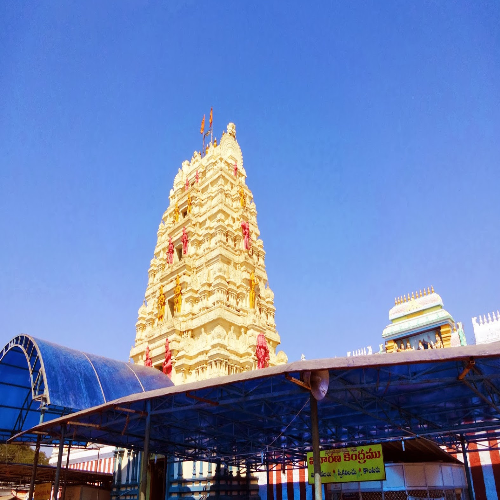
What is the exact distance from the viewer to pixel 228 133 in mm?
50281

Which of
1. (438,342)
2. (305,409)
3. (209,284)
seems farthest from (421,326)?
(305,409)

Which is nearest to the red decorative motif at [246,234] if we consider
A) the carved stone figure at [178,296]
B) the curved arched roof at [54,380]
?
the carved stone figure at [178,296]

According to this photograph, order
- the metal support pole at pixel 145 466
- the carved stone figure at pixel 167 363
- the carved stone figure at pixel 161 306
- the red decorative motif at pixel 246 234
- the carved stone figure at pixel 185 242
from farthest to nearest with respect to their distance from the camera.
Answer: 1. the red decorative motif at pixel 246 234
2. the carved stone figure at pixel 185 242
3. the carved stone figure at pixel 161 306
4. the carved stone figure at pixel 167 363
5. the metal support pole at pixel 145 466

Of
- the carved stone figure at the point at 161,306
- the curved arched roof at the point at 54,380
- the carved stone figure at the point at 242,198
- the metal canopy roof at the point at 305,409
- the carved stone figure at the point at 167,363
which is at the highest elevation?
the carved stone figure at the point at 242,198

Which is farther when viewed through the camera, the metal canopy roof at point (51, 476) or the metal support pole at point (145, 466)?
the metal canopy roof at point (51, 476)

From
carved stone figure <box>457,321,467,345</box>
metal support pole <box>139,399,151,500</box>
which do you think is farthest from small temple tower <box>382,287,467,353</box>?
metal support pole <box>139,399,151,500</box>

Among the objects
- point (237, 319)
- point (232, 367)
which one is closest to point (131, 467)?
point (232, 367)

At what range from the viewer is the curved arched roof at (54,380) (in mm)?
26109

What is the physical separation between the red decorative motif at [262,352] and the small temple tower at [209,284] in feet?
0.25

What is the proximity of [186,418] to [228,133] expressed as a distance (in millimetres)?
35128

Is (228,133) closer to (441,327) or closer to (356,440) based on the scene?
(441,327)

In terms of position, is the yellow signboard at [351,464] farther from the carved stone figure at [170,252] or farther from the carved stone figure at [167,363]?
the carved stone figure at [170,252]

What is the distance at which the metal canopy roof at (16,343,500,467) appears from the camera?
1416 cm

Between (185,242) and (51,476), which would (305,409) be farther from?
(51,476)
